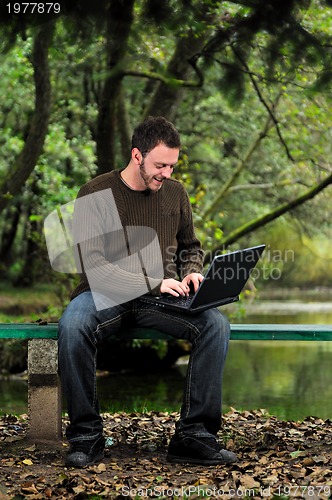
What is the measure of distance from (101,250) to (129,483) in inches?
50.2

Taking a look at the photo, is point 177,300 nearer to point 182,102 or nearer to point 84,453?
point 84,453

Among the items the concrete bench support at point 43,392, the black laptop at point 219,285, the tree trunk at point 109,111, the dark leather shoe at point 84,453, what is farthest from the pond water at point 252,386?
the tree trunk at point 109,111

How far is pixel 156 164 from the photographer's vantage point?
4.86 metres

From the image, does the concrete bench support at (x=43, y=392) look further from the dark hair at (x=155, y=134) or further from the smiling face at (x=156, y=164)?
the dark hair at (x=155, y=134)

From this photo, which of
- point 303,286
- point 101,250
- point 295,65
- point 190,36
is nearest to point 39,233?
point 190,36

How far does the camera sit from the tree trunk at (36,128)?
9266mm

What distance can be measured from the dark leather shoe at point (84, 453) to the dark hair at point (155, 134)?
163cm

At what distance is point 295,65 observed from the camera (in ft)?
22.4

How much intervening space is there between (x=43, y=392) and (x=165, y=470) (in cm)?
103

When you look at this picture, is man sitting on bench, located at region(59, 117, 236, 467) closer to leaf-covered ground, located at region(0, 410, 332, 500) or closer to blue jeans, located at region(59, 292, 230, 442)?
blue jeans, located at region(59, 292, 230, 442)

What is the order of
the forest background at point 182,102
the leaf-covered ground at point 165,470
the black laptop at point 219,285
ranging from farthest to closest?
the forest background at point 182,102 < the black laptop at point 219,285 < the leaf-covered ground at point 165,470

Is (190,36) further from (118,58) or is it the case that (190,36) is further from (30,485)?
(30,485)

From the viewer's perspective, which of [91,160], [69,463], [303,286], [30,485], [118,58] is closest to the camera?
[30,485]

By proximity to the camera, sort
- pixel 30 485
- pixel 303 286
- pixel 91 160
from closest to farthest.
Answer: pixel 30 485 → pixel 91 160 → pixel 303 286
